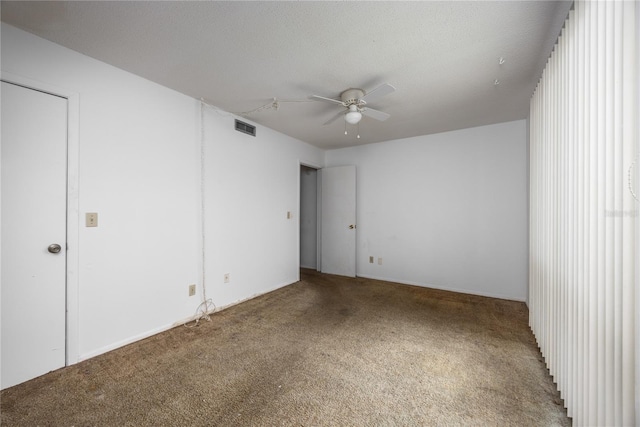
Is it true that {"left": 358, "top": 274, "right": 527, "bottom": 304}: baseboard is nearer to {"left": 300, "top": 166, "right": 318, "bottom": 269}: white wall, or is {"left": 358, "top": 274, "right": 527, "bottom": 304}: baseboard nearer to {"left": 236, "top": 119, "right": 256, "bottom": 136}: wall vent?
{"left": 300, "top": 166, "right": 318, "bottom": 269}: white wall

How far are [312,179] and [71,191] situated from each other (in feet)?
12.3

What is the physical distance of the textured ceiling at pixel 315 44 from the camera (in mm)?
1502

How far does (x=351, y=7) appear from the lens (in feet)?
4.84

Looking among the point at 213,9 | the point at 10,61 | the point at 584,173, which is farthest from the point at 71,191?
the point at 584,173

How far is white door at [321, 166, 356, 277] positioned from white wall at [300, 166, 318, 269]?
28 centimetres

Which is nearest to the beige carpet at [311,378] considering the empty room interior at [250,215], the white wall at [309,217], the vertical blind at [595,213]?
the empty room interior at [250,215]

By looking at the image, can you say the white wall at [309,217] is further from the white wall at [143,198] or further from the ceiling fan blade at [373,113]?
the ceiling fan blade at [373,113]

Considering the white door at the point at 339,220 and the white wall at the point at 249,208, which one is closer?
the white wall at the point at 249,208

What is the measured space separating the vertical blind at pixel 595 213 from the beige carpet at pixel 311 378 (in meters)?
0.38

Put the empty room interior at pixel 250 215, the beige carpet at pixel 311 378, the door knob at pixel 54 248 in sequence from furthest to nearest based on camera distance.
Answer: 1. the door knob at pixel 54 248
2. the beige carpet at pixel 311 378
3. the empty room interior at pixel 250 215

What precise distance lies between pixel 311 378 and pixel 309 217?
363 cm

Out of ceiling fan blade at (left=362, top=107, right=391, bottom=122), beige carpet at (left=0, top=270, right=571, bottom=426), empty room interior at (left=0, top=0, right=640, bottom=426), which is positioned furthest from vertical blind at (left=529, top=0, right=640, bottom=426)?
ceiling fan blade at (left=362, top=107, right=391, bottom=122)

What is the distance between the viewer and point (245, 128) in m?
3.28

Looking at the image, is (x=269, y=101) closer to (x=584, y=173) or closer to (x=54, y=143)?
(x=54, y=143)
